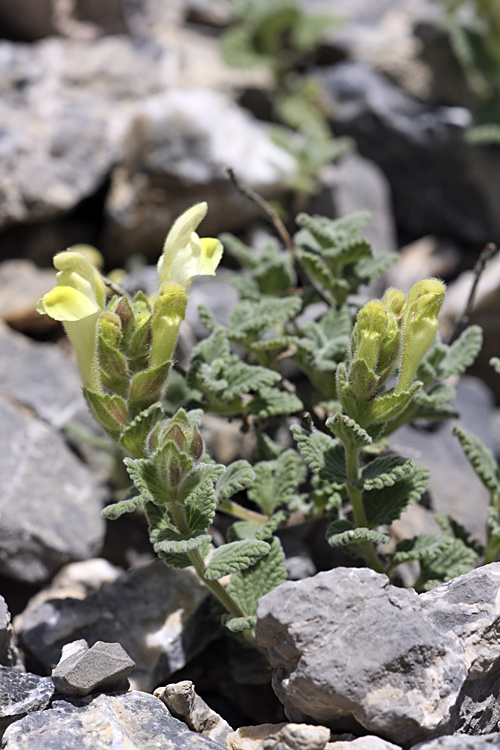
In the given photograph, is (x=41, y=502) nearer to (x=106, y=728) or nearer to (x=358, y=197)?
(x=106, y=728)

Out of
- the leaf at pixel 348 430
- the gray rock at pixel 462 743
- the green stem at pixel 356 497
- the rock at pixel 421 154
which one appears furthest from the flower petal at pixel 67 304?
the rock at pixel 421 154

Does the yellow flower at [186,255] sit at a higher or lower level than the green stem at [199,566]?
higher

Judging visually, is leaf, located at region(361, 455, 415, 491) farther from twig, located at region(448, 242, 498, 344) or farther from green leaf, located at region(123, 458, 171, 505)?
twig, located at region(448, 242, 498, 344)

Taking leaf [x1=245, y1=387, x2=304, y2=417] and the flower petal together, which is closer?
the flower petal

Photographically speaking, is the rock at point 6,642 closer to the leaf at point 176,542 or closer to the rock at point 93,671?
the rock at point 93,671

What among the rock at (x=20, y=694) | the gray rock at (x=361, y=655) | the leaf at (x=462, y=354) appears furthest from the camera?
the leaf at (x=462, y=354)

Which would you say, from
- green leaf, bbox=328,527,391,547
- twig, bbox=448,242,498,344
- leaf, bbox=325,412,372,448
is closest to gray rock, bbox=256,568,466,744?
green leaf, bbox=328,527,391,547
